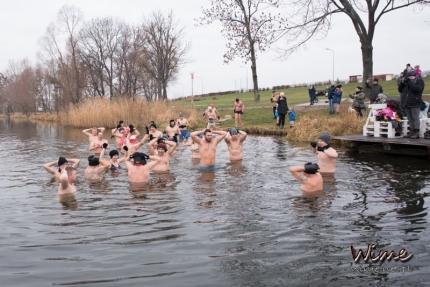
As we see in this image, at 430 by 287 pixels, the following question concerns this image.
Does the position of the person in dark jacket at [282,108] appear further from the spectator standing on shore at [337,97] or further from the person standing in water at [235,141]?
the person standing in water at [235,141]

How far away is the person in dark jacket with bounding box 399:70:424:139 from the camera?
14.7 metres

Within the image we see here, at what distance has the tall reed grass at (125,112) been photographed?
36781 millimetres

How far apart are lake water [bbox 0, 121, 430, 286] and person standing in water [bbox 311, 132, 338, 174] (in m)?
0.48

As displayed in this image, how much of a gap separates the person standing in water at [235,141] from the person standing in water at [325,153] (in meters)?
3.63

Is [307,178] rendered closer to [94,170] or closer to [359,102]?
[94,170]

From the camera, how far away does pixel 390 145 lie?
16.7 m

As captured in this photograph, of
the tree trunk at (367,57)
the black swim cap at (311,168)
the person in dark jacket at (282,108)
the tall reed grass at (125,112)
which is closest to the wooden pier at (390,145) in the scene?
the person in dark jacket at (282,108)

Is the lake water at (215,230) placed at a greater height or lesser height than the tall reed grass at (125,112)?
lesser

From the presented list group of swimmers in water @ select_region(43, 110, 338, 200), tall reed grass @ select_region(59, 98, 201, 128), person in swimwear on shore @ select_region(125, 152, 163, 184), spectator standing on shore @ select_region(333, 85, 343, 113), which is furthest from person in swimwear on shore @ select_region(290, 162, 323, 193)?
tall reed grass @ select_region(59, 98, 201, 128)

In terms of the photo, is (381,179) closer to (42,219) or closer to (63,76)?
(42,219)

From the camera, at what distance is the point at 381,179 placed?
1267 centimetres

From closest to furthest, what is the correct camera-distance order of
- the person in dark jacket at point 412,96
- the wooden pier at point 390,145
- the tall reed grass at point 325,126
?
the person in dark jacket at point 412,96 → the wooden pier at point 390,145 → the tall reed grass at point 325,126

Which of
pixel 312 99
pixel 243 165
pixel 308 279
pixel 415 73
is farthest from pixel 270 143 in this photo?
pixel 308 279

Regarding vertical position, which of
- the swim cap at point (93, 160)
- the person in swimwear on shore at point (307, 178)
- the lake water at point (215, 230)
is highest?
the swim cap at point (93, 160)
